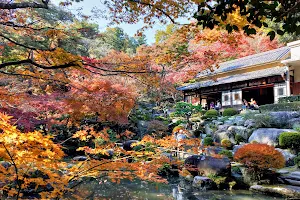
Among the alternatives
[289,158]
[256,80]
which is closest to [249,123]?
[289,158]

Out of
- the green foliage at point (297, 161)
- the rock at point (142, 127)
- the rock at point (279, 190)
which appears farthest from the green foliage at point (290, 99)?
the rock at point (142, 127)

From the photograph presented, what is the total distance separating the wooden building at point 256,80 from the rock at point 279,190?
11768 mm

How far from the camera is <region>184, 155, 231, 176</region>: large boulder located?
350 inches

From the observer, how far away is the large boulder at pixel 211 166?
890 centimetres

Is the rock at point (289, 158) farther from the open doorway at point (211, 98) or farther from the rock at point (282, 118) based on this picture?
the open doorway at point (211, 98)

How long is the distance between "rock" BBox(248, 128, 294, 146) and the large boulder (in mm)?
3349

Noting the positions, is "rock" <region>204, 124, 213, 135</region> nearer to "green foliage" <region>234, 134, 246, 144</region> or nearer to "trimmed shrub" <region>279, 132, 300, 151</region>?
"green foliage" <region>234, 134, 246, 144</region>

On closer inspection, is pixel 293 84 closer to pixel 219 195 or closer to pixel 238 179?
pixel 238 179

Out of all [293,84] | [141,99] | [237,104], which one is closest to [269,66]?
[293,84]

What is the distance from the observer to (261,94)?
70.3 ft

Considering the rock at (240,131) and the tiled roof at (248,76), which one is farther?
the tiled roof at (248,76)

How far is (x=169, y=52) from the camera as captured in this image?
19.3 ft

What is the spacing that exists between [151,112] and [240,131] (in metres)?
12.1

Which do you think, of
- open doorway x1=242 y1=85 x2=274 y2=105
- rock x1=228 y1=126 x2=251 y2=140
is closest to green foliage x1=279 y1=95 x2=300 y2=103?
rock x1=228 y1=126 x2=251 y2=140
